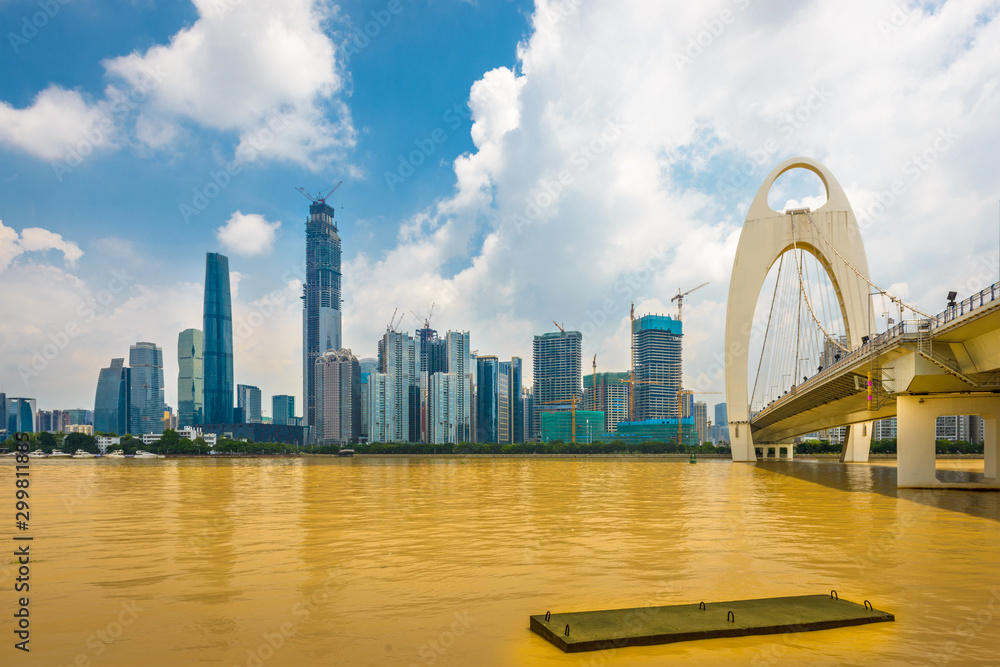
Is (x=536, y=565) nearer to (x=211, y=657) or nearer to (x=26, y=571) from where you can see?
(x=211, y=657)

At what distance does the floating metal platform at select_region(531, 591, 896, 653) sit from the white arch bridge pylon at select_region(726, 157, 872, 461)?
7950 centimetres

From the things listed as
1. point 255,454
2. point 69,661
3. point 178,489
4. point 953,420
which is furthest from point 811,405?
point 255,454

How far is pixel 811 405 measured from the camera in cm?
6500

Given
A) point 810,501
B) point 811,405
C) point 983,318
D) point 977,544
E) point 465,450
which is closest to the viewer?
point 977,544

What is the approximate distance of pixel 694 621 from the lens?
978cm

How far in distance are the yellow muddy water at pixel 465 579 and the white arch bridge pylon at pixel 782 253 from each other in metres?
59.0

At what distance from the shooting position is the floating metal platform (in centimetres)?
912

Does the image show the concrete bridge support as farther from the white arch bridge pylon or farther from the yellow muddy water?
the white arch bridge pylon

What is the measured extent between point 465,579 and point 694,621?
18.1 ft

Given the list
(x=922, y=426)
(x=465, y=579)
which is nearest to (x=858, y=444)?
(x=922, y=426)

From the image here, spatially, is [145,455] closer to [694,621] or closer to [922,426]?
[922,426]

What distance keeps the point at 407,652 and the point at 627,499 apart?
1115 inches

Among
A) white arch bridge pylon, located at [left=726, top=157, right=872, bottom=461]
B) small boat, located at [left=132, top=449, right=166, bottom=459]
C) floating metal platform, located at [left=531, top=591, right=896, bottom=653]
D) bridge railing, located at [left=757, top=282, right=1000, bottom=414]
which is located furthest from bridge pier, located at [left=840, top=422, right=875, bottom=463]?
small boat, located at [left=132, top=449, right=166, bottom=459]

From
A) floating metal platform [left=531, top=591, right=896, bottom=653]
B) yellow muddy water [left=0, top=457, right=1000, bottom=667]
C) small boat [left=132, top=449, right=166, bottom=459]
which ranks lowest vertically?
small boat [left=132, top=449, right=166, bottom=459]
